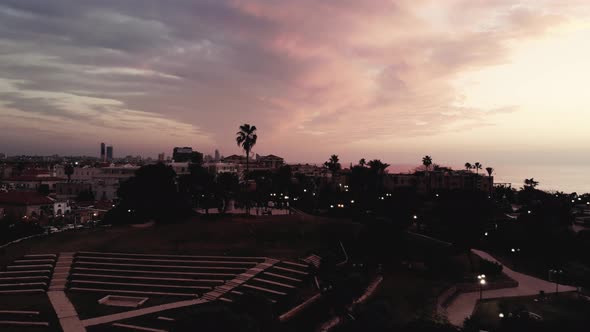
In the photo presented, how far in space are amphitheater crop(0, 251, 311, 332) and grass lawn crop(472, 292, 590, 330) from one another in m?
12.3

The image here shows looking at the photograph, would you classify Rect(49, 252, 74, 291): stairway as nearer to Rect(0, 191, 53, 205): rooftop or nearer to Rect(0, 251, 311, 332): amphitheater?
Rect(0, 251, 311, 332): amphitheater

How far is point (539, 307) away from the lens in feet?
88.5

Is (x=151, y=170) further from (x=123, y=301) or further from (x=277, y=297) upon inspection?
(x=277, y=297)

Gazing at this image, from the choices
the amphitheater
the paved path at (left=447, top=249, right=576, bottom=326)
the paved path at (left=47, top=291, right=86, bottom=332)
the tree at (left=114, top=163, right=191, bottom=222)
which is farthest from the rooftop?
the paved path at (left=447, top=249, right=576, bottom=326)

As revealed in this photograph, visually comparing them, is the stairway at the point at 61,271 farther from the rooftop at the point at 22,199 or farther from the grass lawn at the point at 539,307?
the rooftop at the point at 22,199

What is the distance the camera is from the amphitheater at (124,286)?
2173 centimetres

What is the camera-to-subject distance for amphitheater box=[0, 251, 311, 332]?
21734mm

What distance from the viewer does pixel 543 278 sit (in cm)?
3500

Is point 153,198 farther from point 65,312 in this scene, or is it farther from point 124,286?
point 65,312

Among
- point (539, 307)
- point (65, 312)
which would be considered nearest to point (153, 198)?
point (65, 312)

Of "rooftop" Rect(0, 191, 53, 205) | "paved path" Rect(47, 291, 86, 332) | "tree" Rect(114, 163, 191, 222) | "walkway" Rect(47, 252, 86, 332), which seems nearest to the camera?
"paved path" Rect(47, 291, 86, 332)

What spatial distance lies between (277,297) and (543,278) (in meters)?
26.2

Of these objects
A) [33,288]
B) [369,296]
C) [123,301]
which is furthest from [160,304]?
[369,296]

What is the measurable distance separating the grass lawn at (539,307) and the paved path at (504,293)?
0.70m
